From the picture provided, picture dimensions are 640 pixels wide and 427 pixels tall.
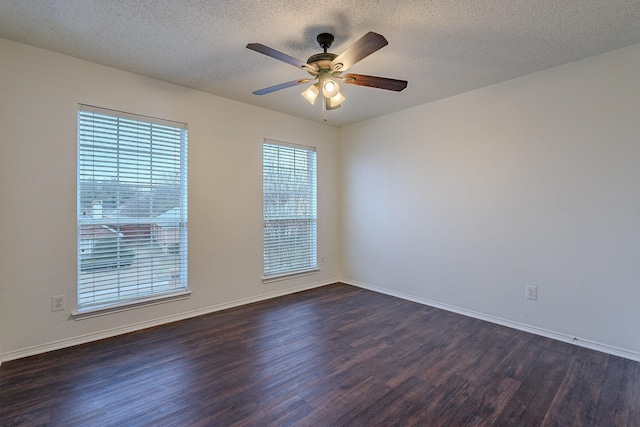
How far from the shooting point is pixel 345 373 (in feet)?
7.33

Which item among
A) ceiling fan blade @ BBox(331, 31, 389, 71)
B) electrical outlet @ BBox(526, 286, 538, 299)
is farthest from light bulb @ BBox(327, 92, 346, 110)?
electrical outlet @ BBox(526, 286, 538, 299)

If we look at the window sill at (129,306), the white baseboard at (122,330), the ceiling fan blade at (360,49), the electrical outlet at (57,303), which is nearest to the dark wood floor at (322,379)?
the white baseboard at (122,330)

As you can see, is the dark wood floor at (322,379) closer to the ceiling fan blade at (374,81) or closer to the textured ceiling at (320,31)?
the ceiling fan blade at (374,81)

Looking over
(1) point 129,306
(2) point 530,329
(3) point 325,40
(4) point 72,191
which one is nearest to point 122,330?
(1) point 129,306

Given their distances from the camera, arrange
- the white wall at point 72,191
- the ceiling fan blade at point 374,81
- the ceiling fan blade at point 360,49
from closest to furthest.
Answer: the ceiling fan blade at point 360,49, the ceiling fan blade at point 374,81, the white wall at point 72,191

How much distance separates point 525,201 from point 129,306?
4.03 metres

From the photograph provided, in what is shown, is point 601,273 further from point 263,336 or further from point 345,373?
point 263,336

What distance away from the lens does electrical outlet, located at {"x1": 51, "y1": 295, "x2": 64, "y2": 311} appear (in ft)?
8.50

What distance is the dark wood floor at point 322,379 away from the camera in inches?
70.3

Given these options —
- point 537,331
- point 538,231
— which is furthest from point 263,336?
point 538,231

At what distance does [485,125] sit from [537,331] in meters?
2.14

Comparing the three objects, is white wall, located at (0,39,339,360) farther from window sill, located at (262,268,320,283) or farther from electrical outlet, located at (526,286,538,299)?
electrical outlet, located at (526,286,538,299)

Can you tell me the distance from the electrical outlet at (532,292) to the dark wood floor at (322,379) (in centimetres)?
38

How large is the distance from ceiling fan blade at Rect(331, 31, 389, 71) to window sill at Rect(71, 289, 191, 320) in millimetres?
2750
